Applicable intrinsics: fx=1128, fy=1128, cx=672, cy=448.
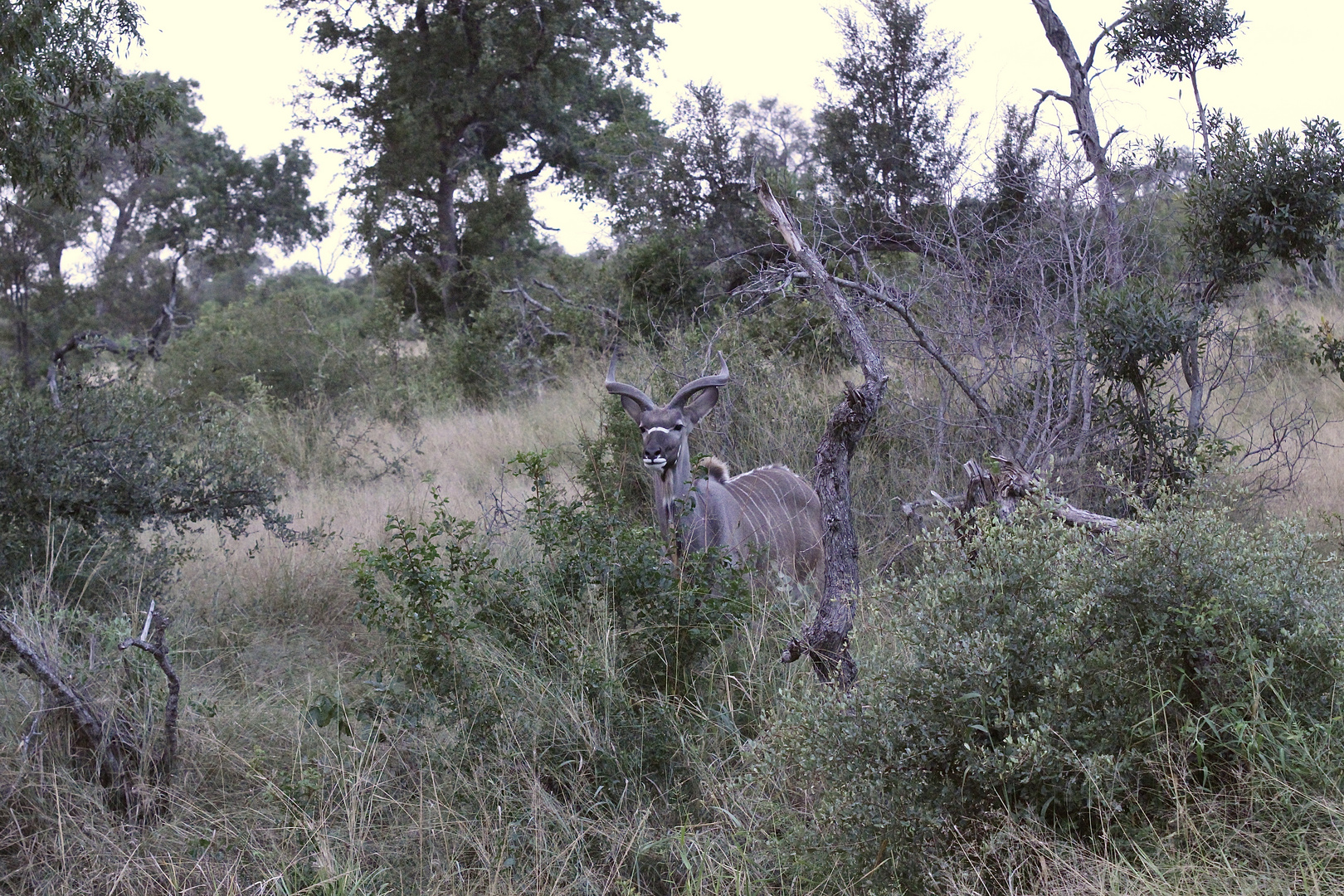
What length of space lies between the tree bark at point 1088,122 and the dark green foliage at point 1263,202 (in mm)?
414

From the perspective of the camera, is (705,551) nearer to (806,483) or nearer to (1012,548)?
(1012,548)

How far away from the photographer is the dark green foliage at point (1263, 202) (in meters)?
5.89

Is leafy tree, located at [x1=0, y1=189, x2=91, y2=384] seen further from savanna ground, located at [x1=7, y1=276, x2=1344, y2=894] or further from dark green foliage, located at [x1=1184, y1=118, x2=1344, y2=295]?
dark green foliage, located at [x1=1184, y1=118, x2=1344, y2=295]

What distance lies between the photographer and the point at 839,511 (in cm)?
432

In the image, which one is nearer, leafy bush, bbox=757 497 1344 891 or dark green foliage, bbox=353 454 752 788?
leafy bush, bbox=757 497 1344 891

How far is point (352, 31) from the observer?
19031 millimetres

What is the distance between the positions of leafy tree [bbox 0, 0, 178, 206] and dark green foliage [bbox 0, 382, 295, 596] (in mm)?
1108

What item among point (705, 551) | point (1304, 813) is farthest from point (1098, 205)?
point (1304, 813)

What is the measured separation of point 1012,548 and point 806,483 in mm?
3895

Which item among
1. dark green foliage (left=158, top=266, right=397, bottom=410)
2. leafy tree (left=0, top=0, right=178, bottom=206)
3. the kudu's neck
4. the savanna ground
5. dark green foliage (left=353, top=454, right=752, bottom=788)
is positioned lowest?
the savanna ground

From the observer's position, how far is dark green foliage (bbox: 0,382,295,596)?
5.41m

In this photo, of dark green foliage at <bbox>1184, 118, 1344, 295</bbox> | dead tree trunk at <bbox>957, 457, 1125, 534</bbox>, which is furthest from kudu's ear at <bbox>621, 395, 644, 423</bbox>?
dark green foliage at <bbox>1184, 118, 1344, 295</bbox>

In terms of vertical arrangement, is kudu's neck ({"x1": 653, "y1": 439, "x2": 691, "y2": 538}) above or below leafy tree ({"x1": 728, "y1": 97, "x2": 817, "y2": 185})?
below

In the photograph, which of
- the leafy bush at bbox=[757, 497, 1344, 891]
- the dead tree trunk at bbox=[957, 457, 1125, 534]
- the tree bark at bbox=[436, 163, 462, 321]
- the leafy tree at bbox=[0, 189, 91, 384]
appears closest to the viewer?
the leafy bush at bbox=[757, 497, 1344, 891]
